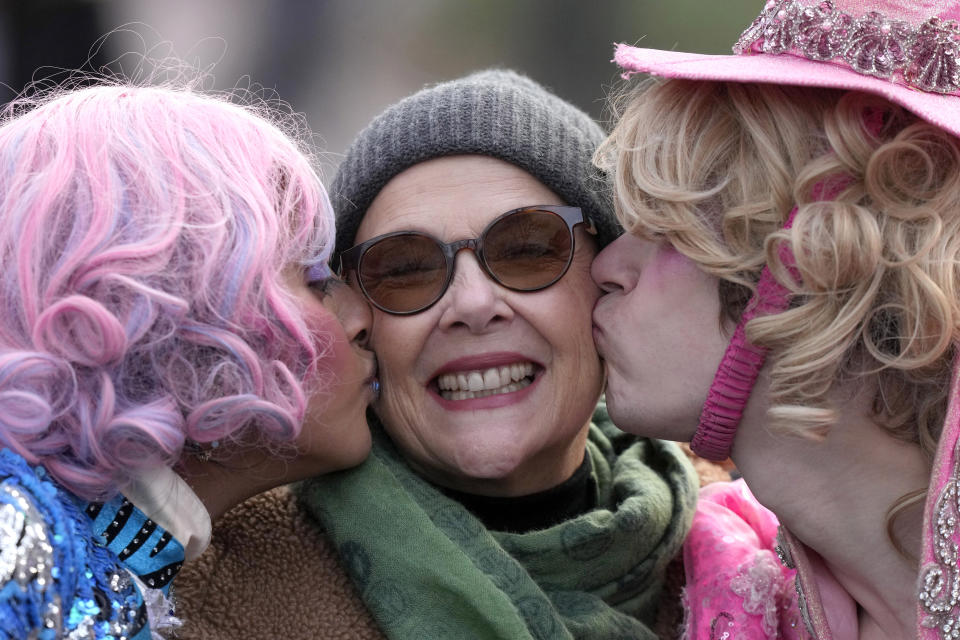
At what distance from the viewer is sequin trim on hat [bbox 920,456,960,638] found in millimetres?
1869

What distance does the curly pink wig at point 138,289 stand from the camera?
1.91 metres

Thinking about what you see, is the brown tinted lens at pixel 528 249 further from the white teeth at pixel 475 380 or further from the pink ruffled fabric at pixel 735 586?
the pink ruffled fabric at pixel 735 586

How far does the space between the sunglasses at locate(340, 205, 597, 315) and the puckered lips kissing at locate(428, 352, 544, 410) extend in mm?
170

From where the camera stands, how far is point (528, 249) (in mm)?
2557

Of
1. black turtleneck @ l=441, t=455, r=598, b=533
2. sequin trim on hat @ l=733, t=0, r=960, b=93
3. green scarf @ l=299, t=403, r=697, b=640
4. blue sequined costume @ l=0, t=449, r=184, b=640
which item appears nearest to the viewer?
blue sequined costume @ l=0, t=449, r=184, b=640

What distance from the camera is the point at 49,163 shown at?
2053 mm

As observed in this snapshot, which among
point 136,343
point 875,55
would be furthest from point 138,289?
point 875,55

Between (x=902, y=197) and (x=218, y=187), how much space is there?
131cm

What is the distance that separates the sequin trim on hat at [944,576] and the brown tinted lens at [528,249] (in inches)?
40.7

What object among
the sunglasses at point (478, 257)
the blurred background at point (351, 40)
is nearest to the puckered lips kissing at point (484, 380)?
the sunglasses at point (478, 257)

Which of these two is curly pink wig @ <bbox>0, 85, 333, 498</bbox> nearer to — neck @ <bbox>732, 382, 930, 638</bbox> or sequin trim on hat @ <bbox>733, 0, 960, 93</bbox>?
neck @ <bbox>732, 382, 930, 638</bbox>

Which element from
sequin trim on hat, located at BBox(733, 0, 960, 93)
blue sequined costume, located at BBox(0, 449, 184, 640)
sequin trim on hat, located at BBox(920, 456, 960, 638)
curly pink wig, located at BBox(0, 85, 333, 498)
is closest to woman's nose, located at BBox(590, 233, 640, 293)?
sequin trim on hat, located at BBox(733, 0, 960, 93)

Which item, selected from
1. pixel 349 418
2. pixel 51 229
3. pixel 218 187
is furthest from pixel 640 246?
pixel 51 229

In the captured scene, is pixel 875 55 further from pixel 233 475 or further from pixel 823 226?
pixel 233 475
